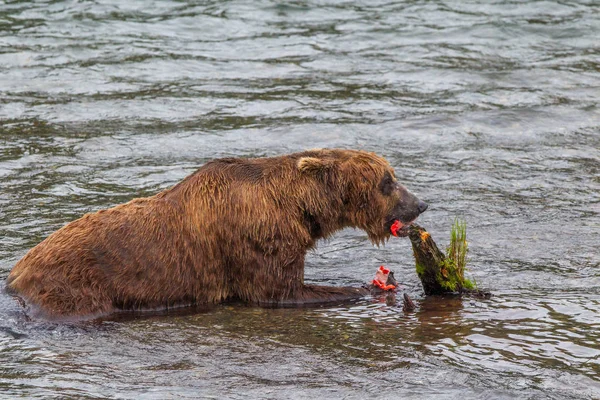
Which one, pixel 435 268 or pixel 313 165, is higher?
pixel 313 165

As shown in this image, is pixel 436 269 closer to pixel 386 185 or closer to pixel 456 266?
pixel 456 266

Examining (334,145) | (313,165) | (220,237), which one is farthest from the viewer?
(334,145)

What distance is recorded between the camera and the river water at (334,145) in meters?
6.71

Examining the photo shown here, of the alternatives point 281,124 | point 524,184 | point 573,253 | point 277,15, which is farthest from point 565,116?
point 277,15

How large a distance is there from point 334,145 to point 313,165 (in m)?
4.85

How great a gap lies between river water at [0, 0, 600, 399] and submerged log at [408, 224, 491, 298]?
0.15 meters

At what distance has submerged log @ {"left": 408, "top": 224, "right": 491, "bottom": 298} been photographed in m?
8.16

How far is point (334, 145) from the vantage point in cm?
1306

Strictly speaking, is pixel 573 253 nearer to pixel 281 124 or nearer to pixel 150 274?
pixel 150 274

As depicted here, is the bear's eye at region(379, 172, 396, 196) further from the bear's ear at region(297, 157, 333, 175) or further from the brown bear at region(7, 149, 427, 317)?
the bear's ear at region(297, 157, 333, 175)

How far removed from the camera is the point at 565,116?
14.0m

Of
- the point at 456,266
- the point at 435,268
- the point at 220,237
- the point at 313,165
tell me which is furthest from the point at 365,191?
the point at 220,237

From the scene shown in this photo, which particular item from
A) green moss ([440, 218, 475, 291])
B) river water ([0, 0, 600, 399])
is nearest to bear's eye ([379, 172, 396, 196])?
green moss ([440, 218, 475, 291])

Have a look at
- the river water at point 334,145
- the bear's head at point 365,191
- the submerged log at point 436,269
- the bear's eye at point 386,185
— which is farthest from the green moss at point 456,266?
the bear's eye at point 386,185
